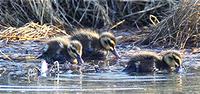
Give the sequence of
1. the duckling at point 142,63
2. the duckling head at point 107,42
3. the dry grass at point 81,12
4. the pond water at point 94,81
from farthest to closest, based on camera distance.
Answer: the dry grass at point 81,12
the duckling head at point 107,42
the duckling at point 142,63
the pond water at point 94,81

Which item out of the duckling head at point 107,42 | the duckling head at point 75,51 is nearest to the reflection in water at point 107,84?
the duckling head at point 75,51

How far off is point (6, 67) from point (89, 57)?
1442 mm

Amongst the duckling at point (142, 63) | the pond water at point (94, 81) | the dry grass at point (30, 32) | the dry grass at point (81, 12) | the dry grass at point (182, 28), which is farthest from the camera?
Result: the dry grass at point (81, 12)

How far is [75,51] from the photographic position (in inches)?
354

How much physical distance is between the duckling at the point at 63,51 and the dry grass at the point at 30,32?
49.4 inches

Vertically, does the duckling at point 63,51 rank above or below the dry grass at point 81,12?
below

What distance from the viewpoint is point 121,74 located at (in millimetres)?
8055

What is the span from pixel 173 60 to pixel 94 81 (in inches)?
52.1

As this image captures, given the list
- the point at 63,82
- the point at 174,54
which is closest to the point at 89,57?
the point at 174,54

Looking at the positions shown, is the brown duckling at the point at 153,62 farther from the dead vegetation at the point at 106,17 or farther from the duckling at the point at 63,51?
the dead vegetation at the point at 106,17

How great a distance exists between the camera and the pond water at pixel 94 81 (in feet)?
22.7

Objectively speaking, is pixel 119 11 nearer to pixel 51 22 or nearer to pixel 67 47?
pixel 51 22

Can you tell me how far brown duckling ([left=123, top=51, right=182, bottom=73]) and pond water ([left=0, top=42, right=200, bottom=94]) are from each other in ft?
0.51

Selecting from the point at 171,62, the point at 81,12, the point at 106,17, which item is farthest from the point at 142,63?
the point at 81,12
